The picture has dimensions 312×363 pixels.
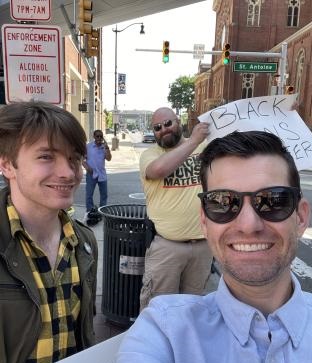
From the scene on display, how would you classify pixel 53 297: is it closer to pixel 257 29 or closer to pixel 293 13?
pixel 257 29

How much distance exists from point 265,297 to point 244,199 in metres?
0.36

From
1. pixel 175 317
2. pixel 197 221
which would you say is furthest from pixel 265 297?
pixel 197 221

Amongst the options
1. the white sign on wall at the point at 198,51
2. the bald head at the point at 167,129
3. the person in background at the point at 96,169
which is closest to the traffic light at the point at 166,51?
the white sign on wall at the point at 198,51

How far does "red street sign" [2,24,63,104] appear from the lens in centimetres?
429

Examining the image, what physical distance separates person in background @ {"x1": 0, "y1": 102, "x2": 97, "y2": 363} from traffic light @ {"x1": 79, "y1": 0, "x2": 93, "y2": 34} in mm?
7759

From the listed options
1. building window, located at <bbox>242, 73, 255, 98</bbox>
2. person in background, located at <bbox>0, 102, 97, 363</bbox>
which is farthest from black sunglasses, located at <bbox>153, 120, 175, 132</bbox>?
building window, located at <bbox>242, 73, 255, 98</bbox>

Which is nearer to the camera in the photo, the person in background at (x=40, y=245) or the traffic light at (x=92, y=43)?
Result: the person in background at (x=40, y=245)

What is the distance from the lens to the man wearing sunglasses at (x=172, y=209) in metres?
3.11

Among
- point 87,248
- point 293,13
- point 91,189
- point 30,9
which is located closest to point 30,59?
point 30,9

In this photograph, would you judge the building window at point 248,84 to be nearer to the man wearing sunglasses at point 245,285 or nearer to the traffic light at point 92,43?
the traffic light at point 92,43

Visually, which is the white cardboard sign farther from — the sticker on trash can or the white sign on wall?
the white sign on wall

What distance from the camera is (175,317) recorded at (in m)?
1.42

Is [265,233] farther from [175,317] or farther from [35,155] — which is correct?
[35,155]

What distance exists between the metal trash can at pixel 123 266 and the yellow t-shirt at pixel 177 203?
1.26ft
